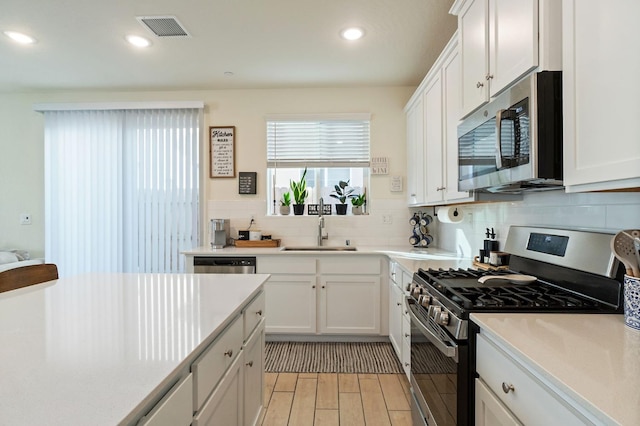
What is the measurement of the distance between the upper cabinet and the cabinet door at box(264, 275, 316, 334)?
203 centimetres

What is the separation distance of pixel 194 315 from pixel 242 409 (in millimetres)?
602

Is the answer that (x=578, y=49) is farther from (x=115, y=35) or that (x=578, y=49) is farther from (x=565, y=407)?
(x=115, y=35)

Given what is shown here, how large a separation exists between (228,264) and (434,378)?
2159 millimetres

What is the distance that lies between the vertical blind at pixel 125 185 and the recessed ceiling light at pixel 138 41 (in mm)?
1000

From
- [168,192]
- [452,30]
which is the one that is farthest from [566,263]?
[168,192]

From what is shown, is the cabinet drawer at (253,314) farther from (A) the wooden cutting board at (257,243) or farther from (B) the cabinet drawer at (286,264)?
(A) the wooden cutting board at (257,243)

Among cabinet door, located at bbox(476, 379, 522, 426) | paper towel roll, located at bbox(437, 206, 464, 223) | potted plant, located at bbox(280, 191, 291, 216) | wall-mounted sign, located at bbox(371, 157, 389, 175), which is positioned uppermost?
wall-mounted sign, located at bbox(371, 157, 389, 175)

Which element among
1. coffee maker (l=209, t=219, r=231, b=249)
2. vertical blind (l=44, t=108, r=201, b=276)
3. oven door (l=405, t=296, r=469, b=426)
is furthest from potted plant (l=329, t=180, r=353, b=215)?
oven door (l=405, t=296, r=469, b=426)

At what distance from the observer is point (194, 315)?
1.19 meters

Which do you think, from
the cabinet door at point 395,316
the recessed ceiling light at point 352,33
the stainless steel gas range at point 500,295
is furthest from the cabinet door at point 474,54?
the cabinet door at point 395,316

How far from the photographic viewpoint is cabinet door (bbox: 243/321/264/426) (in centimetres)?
157

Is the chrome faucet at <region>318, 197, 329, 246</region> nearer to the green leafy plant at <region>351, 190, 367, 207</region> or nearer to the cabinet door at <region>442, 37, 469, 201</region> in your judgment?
the green leafy plant at <region>351, 190, 367, 207</region>

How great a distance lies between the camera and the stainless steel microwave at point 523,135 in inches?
48.9

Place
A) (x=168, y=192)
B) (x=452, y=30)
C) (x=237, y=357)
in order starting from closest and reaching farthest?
1. (x=237, y=357)
2. (x=452, y=30)
3. (x=168, y=192)
